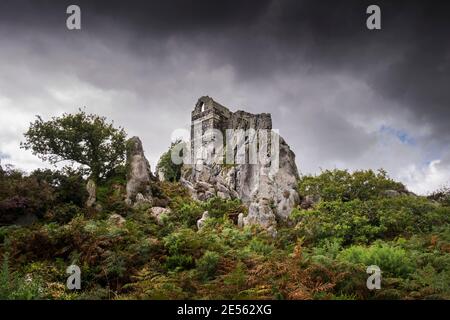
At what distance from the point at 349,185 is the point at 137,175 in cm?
1437

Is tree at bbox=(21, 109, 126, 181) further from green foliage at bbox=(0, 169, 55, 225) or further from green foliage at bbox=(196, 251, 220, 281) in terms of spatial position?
green foliage at bbox=(196, 251, 220, 281)

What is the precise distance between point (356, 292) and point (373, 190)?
1403cm

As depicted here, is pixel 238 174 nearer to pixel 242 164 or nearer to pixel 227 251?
pixel 242 164

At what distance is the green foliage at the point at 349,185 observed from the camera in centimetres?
2112

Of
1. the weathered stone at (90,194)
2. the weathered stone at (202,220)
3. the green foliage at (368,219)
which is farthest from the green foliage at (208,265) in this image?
the weathered stone at (90,194)

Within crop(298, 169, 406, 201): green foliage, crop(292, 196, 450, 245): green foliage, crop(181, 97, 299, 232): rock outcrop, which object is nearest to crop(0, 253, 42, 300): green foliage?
crop(292, 196, 450, 245): green foliage

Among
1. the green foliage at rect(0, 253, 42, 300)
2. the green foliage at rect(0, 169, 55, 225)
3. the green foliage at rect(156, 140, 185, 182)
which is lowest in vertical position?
the green foliage at rect(0, 253, 42, 300)

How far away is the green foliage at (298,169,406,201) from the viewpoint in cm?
2112

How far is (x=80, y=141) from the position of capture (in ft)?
89.1

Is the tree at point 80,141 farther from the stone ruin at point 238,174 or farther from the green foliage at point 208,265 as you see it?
the green foliage at point 208,265

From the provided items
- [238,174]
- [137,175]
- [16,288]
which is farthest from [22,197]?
[238,174]

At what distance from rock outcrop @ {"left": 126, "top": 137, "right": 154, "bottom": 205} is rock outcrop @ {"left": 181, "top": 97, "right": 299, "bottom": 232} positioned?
4734 mm
